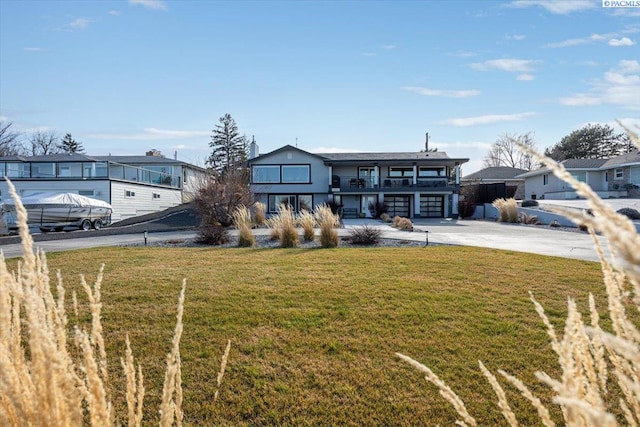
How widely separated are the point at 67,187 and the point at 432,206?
25.5m

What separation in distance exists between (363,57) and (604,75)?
743cm

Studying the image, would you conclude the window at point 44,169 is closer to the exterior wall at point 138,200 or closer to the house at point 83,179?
the house at point 83,179

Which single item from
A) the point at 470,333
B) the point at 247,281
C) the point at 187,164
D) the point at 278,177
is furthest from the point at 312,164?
the point at 470,333

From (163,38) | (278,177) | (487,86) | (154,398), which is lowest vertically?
(154,398)

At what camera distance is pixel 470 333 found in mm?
4305

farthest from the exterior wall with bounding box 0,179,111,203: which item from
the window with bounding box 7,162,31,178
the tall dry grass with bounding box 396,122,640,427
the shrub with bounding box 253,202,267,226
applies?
the tall dry grass with bounding box 396,122,640,427

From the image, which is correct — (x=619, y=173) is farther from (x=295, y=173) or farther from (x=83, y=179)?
(x=83, y=179)

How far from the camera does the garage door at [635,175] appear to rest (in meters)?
30.2

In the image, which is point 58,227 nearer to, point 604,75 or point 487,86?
point 487,86

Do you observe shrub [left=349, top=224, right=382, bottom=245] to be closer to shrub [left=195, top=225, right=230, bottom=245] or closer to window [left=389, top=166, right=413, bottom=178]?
shrub [left=195, top=225, right=230, bottom=245]

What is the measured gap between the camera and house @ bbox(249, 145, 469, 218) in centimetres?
2923

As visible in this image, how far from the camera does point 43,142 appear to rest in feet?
170

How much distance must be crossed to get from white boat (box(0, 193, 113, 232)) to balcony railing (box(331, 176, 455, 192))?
16.3 meters

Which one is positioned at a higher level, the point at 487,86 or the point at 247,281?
the point at 487,86
